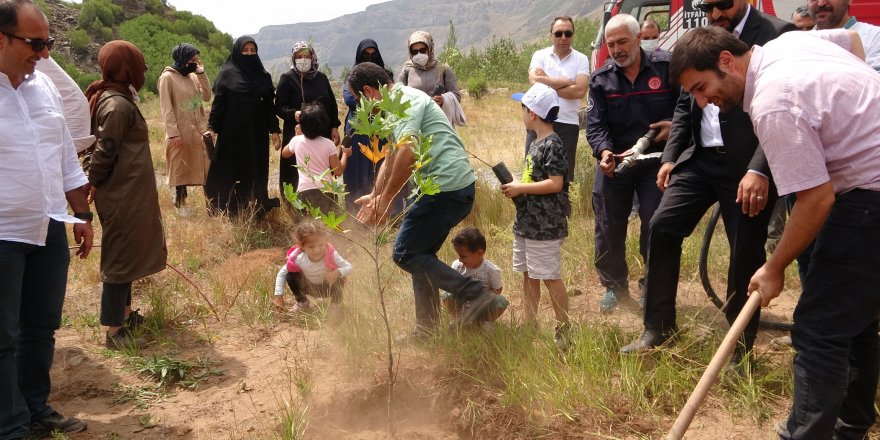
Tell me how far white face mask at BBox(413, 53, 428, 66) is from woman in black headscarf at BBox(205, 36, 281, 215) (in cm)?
154

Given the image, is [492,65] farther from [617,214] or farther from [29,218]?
[29,218]

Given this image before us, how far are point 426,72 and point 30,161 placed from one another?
12.4ft

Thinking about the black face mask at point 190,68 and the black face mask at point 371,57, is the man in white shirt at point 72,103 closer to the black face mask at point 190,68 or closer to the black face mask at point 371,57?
the black face mask at point 371,57

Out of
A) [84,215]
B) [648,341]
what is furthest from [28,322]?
[648,341]

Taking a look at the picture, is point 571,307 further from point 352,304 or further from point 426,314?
point 352,304

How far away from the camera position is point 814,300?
2.46 m

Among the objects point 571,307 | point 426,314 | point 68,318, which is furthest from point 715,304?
point 68,318

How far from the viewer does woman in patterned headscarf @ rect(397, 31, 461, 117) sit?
6.07 metres

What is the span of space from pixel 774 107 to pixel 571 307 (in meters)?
2.48

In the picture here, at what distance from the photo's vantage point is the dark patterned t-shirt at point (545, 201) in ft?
12.3

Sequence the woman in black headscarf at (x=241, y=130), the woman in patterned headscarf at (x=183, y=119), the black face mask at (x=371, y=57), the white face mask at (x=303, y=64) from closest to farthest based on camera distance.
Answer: the black face mask at (x=371, y=57) → the white face mask at (x=303, y=64) → the woman in black headscarf at (x=241, y=130) → the woman in patterned headscarf at (x=183, y=119)

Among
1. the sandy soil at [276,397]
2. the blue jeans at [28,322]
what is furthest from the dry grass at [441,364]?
the blue jeans at [28,322]

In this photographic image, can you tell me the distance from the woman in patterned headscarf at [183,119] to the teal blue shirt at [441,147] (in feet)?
12.5

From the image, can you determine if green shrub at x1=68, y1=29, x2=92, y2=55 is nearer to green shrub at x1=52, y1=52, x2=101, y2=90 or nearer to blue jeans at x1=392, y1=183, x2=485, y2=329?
green shrub at x1=52, y1=52, x2=101, y2=90
